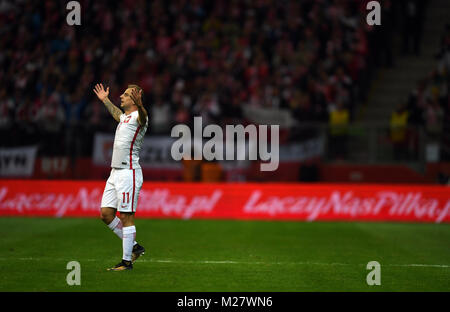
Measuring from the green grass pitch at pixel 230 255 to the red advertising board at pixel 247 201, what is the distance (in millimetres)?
657

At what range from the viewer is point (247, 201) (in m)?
16.8

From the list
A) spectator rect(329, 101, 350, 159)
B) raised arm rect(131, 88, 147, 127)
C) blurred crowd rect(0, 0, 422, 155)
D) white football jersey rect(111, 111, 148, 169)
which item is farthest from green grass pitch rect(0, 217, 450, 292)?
blurred crowd rect(0, 0, 422, 155)

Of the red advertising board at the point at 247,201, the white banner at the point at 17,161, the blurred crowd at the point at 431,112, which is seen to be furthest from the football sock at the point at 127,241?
the blurred crowd at the point at 431,112

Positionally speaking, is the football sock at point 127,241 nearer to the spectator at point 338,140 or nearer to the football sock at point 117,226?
the football sock at point 117,226

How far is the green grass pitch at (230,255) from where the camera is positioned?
8094 mm

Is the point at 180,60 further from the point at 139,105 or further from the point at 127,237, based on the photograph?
the point at 127,237

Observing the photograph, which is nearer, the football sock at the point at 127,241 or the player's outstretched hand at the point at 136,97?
the player's outstretched hand at the point at 136,97

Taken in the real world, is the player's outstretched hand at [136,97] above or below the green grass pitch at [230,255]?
above

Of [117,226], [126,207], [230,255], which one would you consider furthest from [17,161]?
[126,207]

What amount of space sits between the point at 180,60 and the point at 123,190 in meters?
14.1

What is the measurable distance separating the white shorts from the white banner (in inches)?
397

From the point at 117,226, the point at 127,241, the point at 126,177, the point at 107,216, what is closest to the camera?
the point at 127,241
